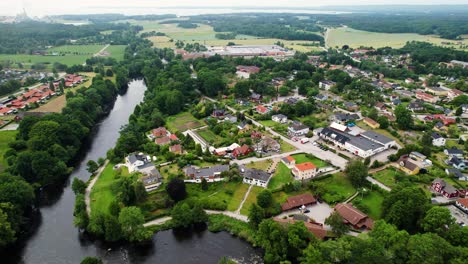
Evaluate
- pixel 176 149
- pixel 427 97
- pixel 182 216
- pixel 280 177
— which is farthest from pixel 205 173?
pixel 427 97

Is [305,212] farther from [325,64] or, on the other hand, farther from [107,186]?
[325,64]

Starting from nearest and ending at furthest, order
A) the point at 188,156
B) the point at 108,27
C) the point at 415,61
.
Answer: the point at 188,156 < the point at 415,61 < the point at 108,27

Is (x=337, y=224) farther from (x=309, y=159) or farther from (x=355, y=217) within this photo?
(x=309, y=159)

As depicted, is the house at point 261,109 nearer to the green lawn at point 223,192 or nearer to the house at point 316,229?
the green lawn at point 223,192

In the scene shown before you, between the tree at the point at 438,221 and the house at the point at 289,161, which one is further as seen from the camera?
the house at the point at 289,161

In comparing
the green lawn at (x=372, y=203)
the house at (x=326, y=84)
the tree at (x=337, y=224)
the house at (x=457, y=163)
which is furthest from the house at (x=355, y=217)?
the house at (x=326, y=84)

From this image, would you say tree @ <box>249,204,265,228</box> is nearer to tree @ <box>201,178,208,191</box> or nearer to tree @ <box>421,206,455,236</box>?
tree @ <box>201,178,208,191</box>

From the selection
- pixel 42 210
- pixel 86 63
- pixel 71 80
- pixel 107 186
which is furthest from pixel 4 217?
pixel 86 63
